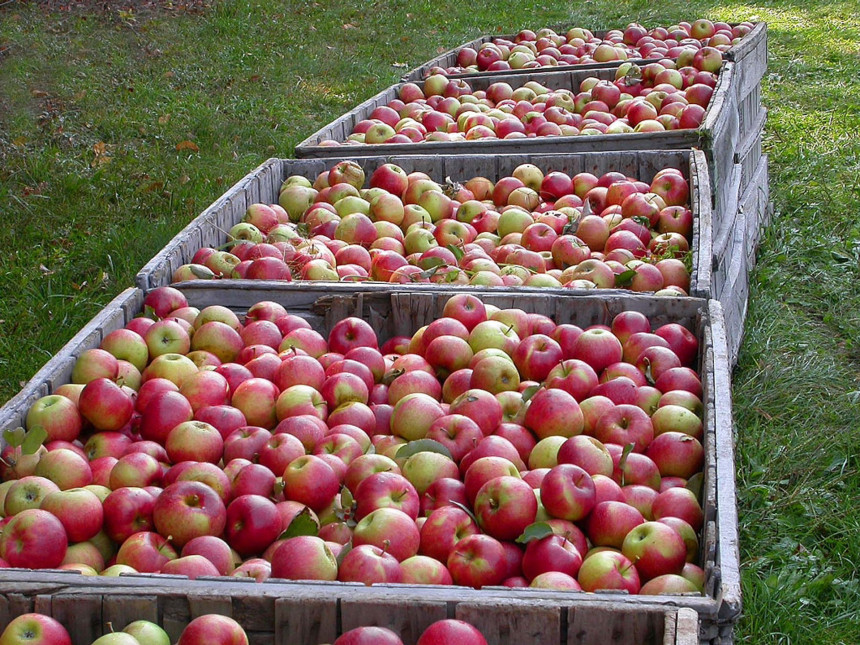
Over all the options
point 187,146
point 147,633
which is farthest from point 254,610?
point 187,146

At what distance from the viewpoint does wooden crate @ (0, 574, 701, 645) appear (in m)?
1.58

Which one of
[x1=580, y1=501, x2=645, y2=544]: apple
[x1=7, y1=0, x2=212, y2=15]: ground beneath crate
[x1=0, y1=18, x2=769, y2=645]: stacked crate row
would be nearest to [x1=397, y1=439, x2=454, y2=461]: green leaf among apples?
[x1=580, y1=501, x2=645, y2=544]: apple

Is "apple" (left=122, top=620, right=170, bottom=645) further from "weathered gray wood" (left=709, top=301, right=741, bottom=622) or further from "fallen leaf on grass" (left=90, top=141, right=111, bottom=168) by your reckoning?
"fallen leaf on grass" (left=90, top=141, right=111, bottom=168)

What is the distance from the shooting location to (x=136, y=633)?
5.27 feet

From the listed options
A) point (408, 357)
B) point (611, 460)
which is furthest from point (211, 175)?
point (611, 460)

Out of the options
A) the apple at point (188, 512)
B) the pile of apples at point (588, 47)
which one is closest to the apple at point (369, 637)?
the apple at point (188, 512)

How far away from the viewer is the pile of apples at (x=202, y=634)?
1528 millimetres

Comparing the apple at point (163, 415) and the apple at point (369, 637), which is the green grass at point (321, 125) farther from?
the apple at point (163, 415)

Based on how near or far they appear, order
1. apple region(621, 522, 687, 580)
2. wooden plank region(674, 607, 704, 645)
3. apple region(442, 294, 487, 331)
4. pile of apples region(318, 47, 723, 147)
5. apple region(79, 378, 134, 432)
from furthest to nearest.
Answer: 1. pile of apples region(318, 47, 723, 147)
2. apple region(442, 294, 487, 331)
3. apple region(79, 378, 134, 432)
4. apple region(621, 522, 687, 580)
5. wooden plank region(674, 607, 704, 645)

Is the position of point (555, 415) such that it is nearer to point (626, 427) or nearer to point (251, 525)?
point (626, 427)

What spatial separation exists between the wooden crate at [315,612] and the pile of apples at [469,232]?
1757 millimetres

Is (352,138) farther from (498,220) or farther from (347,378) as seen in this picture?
(347,378)

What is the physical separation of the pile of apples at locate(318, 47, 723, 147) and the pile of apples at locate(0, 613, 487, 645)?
3.54 m

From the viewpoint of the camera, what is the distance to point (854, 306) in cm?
462
